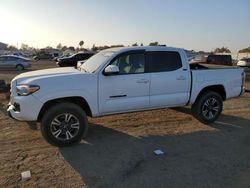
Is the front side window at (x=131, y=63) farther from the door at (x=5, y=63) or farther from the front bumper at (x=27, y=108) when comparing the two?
the door at (x=5, y=63)

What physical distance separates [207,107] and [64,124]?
12.2 feet

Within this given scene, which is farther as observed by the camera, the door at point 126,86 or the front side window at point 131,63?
the front side window at point 131,63

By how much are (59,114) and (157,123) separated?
9.21 ft

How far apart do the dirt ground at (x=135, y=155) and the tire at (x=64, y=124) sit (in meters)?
0.19

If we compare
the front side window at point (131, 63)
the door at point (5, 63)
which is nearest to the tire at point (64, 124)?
the front side window at point (131, 63)

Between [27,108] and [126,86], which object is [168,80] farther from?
[27,108]

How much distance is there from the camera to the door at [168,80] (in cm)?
637

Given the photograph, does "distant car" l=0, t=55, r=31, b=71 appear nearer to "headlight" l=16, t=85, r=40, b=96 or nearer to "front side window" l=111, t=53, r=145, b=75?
"front side window" l=111, t=53, r=145, b=75

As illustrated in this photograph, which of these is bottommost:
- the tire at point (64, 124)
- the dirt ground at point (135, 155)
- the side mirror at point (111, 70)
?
the dirt ground at point (135, 155)

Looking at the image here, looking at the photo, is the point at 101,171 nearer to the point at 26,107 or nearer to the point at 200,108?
the point at 26,107

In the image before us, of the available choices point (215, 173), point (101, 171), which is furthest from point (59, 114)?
point (215, 173)

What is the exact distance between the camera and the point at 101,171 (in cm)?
458

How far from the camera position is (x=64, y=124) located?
555cm

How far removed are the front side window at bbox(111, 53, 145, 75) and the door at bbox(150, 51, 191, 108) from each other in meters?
0.25
